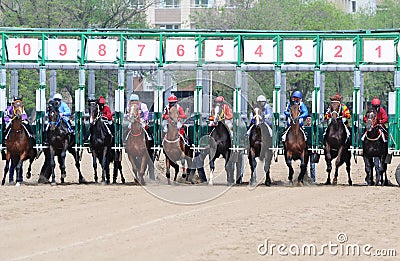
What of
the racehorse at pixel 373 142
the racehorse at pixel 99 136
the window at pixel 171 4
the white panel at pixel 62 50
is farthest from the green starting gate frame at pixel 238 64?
the window at pixel 171 4

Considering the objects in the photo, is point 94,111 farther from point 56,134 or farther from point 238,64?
point 238,64

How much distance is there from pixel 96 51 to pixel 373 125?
6760 mm

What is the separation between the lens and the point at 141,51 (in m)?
24.1

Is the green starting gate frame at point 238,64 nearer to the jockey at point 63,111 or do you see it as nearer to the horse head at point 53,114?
the jockey at point 63,111

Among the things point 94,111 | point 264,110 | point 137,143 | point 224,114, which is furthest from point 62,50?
point 264,110

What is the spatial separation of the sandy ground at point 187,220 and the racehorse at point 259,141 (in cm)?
64

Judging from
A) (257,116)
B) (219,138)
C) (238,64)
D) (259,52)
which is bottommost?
(219,138)

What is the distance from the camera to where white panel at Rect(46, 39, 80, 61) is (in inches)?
946

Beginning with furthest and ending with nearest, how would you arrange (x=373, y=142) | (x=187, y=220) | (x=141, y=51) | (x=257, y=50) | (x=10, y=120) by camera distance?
(x=141, y=51) < (x=257, y=50) < (x=373, y=142) < (x=10, y=120) < (x=187, y=220)

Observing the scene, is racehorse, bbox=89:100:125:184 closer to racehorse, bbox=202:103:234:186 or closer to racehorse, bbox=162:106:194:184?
racehorse, bbox=162:106:194:184

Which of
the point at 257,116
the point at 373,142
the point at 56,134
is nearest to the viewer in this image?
the point at 257,116

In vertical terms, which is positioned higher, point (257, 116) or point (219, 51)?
point (219, 51)

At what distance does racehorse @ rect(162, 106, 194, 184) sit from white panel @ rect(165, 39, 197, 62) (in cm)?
221

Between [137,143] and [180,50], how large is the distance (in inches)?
121
